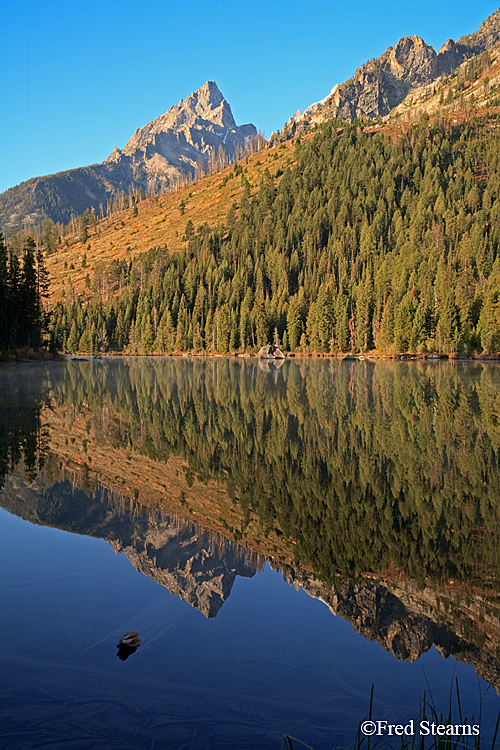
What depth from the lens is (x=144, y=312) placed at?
13925 cm

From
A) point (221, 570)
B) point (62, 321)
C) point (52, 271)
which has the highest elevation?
point (52, 271)

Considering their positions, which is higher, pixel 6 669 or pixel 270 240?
pixel 270 240

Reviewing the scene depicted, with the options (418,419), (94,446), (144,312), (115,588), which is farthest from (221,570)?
(144,312)

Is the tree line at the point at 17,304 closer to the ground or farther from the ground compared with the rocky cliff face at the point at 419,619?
farther from the ground

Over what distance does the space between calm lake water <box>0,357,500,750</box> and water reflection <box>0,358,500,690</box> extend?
0.13 ft

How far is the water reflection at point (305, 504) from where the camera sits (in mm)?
6211

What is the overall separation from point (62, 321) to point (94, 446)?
5366 inches

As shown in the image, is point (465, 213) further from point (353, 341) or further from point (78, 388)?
point (78, 388)

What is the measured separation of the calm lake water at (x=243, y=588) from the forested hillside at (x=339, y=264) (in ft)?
234

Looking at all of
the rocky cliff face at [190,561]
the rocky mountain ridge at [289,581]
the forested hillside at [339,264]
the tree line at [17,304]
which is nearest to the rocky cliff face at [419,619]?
the rocky mountain ridge at [289,581]
